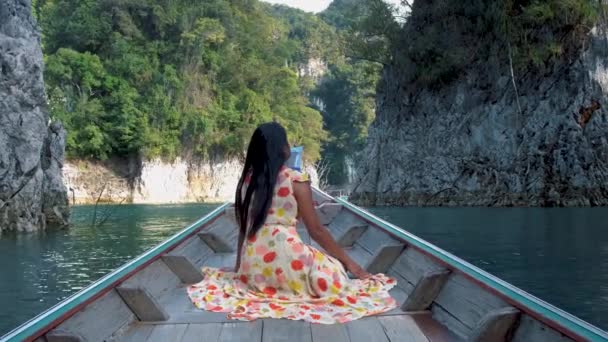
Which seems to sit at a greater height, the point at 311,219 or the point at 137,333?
the point at 311,219

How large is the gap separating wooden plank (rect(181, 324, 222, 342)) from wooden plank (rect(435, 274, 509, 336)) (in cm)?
117

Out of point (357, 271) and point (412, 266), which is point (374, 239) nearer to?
point (412, 266)

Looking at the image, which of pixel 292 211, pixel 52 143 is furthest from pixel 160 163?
pixel 292 211

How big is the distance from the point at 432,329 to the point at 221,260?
2.93 m

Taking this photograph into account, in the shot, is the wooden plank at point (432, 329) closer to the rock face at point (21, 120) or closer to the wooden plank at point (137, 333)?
the wooden plank at point (137, 333)

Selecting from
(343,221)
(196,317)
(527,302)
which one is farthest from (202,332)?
(343,221)

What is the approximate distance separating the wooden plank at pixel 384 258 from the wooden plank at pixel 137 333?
1.79 metres

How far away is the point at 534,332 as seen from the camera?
250 centimetres

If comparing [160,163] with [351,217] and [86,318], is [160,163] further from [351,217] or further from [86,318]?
[86,318]

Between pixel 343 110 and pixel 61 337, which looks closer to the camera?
pixel 61 337

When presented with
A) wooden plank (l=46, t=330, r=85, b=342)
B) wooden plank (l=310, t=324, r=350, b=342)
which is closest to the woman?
wooden plank (l=310, t=324, r=350, b=342)

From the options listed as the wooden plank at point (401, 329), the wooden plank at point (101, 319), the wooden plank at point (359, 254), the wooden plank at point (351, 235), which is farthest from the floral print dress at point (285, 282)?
the wooden plank at point (351, 235)

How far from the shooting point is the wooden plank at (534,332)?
2.35 m

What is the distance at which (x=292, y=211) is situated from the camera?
374 cm
